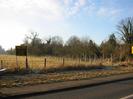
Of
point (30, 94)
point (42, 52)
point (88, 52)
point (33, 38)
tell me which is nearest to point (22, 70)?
point (30, 94)

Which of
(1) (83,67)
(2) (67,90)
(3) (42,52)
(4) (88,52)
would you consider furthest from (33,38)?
(2) (67,90)

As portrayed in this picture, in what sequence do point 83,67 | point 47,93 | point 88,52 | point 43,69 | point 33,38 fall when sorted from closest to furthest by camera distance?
point 47,93
point 43,69
point 83,67
point 88,52
point 33,38

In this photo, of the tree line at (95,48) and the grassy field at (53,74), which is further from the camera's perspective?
the tree line at (95,48)

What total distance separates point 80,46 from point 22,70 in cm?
5918

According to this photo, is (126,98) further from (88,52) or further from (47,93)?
(88,52)

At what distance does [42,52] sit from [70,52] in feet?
57.3

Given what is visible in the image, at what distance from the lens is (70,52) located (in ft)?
282

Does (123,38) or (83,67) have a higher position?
(123,38)

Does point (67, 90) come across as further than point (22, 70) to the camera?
No

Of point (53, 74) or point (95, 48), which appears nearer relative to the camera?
point (53, 74)

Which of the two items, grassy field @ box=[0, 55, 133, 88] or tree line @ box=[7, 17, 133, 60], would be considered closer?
grassy field @ box=[0, 55, 133, 88]

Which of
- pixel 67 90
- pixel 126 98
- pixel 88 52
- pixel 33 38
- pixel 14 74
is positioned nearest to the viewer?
pixel 126 98

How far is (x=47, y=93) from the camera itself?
14.7 m

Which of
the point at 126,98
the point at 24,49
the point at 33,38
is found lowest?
the point at 126,98
